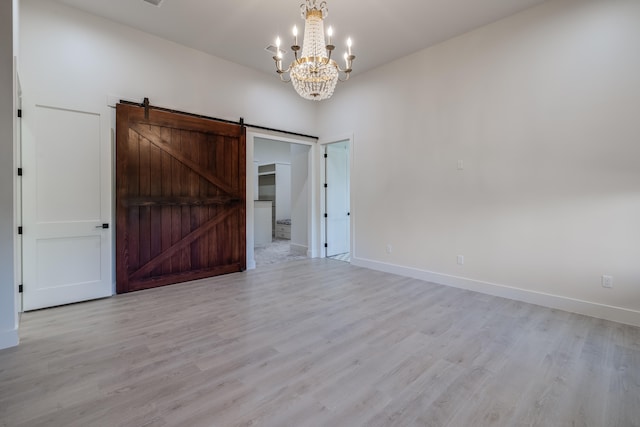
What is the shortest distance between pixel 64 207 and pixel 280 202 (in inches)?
255

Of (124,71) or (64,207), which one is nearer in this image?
(64,207)

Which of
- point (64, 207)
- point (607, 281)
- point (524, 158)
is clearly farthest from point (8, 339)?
point (607, 281)

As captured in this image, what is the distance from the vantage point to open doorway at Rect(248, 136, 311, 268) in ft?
21.9

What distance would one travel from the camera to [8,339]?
8.24 feet

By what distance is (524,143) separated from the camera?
369cm

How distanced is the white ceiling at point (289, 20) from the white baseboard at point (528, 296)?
352 cm

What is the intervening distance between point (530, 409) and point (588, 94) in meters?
3.35

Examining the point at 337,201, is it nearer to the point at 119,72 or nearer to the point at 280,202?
the point at 280,202

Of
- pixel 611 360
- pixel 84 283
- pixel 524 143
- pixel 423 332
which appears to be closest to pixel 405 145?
pixel 524 143

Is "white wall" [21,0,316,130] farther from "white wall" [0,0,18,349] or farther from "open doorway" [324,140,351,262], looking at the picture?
"open doorway" [324,140,351,262]

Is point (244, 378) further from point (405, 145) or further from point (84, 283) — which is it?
point (405, 145)

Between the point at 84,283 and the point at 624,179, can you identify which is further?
the point at 84,283

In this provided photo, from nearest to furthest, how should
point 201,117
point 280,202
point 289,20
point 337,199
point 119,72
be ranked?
point 289,20 < point 119,72 < point 201,117 < point 337,199 < point 280,202

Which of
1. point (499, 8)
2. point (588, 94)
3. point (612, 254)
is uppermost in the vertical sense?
point (499, 8)
